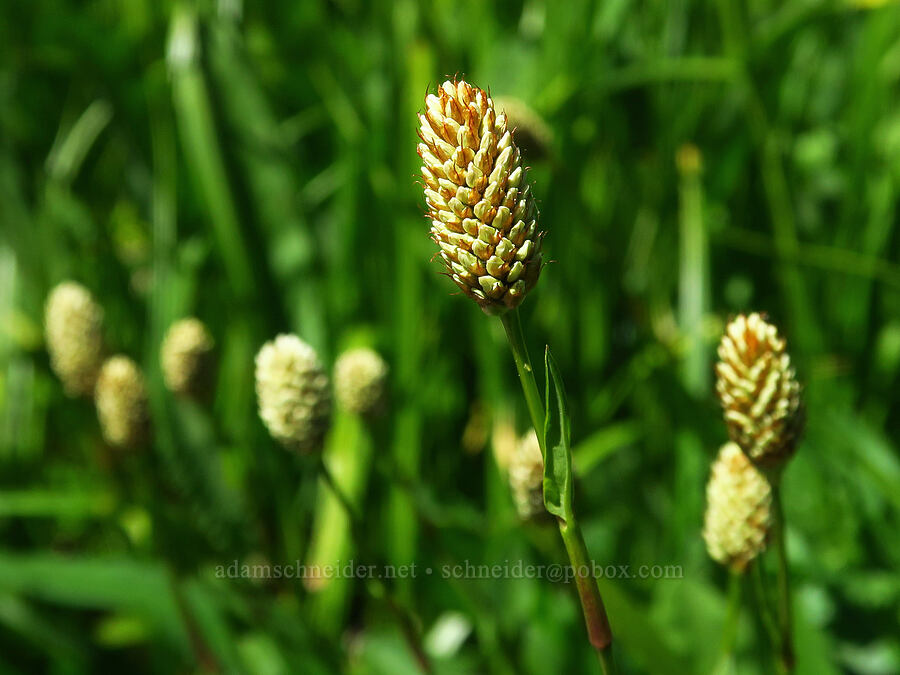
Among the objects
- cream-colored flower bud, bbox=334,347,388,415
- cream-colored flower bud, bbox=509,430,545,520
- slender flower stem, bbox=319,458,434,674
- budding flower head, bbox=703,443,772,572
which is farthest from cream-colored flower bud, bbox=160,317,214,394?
budding flower head, bbox=703,443,772,572

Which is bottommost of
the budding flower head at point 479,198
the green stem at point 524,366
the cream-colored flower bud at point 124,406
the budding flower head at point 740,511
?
the budding flower head at point 740,511

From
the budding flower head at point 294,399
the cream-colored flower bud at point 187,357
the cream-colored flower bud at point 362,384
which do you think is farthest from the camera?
the cream-colored flower bud at point 187,357

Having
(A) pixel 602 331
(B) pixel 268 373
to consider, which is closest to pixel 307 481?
(A) pixel 602 331

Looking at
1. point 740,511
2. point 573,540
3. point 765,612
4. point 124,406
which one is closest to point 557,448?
point 573,540

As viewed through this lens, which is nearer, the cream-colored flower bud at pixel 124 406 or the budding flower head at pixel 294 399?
the budding flower head at pixel 294 399

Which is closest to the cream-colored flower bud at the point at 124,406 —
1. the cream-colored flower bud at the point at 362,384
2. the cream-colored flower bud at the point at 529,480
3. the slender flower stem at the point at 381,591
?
the cream-colored flower bud at the point at 362,384

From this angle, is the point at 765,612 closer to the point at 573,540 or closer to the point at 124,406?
the point at 573,540

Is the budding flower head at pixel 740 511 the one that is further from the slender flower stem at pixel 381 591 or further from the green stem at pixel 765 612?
the slender flower stem at pixel 381 591

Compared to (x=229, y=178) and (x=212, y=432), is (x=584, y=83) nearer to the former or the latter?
(x=229, y=178)
